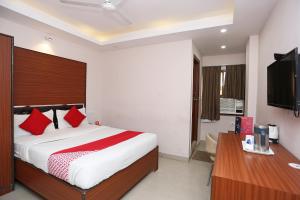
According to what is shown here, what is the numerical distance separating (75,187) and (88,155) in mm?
352

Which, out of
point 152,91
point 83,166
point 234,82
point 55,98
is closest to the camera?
point 83,166

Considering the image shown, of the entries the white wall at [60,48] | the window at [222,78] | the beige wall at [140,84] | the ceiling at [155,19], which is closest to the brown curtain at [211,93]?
the window at [222,78]

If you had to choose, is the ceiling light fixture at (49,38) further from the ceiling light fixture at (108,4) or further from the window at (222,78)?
the window at (222,78)

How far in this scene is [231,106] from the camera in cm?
490

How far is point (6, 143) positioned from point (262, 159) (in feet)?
10.6

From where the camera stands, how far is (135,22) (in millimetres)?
3393

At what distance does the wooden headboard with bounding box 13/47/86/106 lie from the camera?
9.81 ft

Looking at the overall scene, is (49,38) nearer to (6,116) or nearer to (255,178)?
(6,116)

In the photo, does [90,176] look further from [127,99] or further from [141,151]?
[127,99]

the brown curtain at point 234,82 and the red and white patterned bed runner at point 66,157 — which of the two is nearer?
the red and white patterned bed runner at point 66,157

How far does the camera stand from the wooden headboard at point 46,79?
2990 millimetres

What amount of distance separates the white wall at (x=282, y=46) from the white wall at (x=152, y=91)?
4.40ft

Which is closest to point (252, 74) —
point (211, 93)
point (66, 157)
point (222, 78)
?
point (222, 78)

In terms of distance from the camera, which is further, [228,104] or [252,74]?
[228,104]
